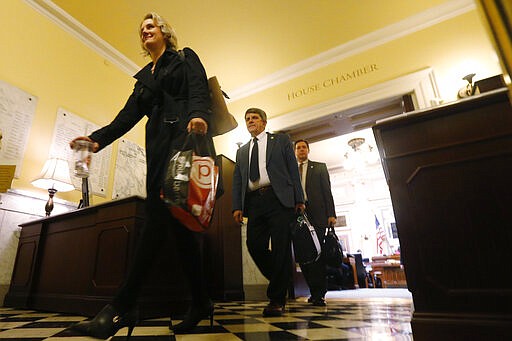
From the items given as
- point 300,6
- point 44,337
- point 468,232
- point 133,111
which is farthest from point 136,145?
point 468,232

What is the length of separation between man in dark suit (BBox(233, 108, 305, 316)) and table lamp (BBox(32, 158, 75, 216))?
1757mm

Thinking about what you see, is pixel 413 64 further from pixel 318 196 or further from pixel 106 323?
pixel 106 323

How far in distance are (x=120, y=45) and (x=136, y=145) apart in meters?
1.38

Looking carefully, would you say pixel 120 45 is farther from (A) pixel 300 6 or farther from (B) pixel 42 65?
(A) pixel 300 6

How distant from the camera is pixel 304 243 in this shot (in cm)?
203

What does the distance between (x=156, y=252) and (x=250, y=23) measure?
3.57m

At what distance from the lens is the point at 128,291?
3.46ft

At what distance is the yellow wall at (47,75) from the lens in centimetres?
314

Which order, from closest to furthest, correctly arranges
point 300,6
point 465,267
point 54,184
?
point 465,267 → point 54,184 → point 300,6

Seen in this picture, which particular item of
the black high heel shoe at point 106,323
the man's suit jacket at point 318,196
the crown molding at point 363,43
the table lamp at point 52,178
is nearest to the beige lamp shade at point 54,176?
the table lamp at point 52,178

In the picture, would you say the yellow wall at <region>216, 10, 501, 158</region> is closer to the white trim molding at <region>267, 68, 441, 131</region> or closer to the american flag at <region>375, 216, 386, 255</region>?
the white trim molding at <region>267, 68, 441, 131</region>

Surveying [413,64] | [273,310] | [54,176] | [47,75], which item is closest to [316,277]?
[273,310]

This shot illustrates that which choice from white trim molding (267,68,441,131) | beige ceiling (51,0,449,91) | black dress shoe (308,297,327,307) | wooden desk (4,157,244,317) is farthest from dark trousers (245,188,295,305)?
beige ceiling (51,0,449,91)

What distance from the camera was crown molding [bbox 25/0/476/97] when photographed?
3.57 m
